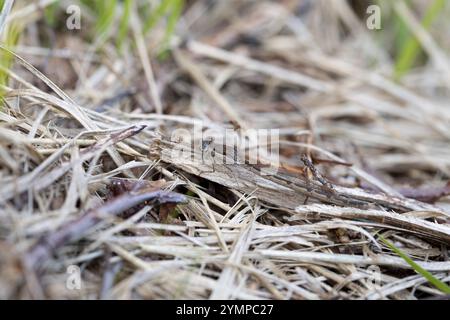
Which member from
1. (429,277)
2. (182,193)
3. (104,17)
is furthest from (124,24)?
(429,277)

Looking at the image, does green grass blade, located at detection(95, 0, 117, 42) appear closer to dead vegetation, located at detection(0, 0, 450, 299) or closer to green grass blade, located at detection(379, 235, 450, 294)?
dead vegetation, located at detection(0, 0, 450, 299)

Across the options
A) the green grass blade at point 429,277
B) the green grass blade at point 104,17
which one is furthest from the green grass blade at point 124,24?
the green grass blade at point 429,277

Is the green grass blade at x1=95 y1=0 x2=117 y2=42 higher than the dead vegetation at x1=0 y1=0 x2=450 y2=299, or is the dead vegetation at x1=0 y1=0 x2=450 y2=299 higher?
the green grass blade at x1=95 y1=0 x2=117 y2=42

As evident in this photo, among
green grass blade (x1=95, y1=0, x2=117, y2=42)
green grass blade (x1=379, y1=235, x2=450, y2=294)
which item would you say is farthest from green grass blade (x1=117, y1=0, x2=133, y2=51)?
green grass blade (x1=379, y1=235, x2=450, y2=294)

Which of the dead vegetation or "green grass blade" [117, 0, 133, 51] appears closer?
the dead vegetation

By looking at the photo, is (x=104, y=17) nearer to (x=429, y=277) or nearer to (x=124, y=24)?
(x=124, y=24)

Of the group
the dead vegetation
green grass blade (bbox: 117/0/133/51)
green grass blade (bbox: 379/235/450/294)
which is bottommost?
green grass blade (bbox: 379/235/450/294)

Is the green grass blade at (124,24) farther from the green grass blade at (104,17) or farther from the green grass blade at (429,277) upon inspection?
the green grass blade at (429,277)
